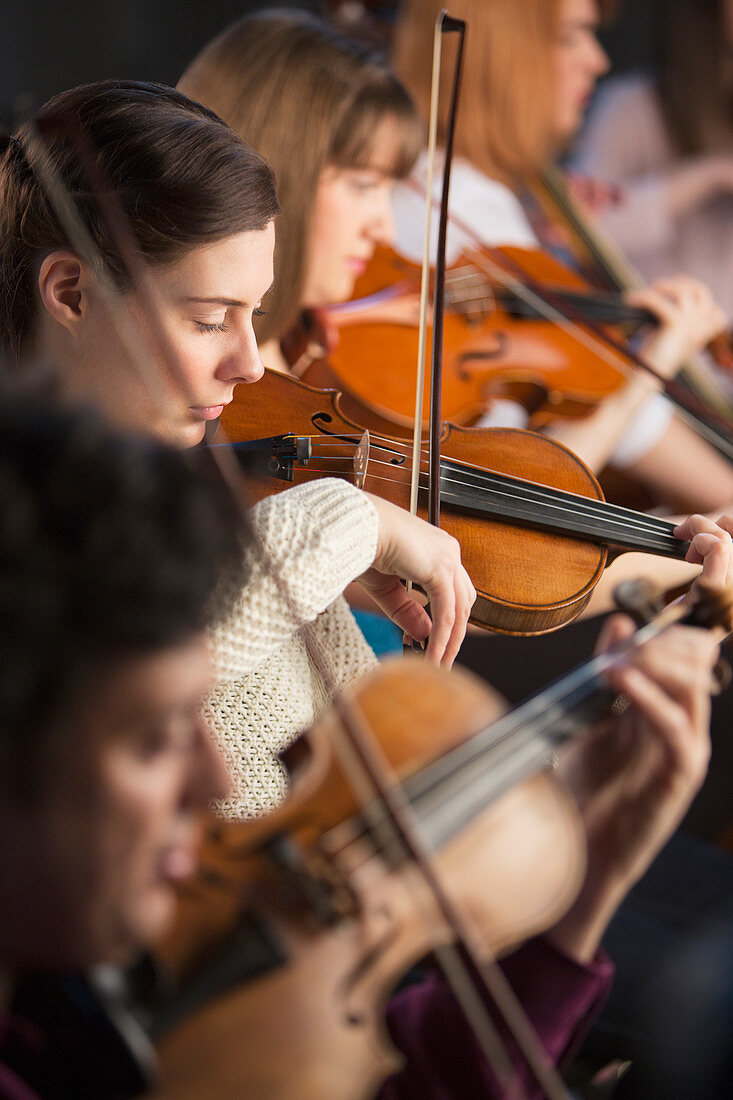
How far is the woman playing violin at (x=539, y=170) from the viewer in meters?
1.34

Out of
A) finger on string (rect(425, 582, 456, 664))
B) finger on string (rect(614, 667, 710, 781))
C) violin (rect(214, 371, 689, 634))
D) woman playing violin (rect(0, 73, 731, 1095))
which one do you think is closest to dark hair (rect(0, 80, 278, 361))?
woman playing violin (rect(0, 73, 731, 1095))

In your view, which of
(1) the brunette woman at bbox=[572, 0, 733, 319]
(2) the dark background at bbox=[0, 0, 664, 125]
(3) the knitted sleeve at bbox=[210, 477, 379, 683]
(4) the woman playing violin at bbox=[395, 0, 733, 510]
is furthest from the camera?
(1) the brunette woman at bbox=[572, 0, 733, 319]

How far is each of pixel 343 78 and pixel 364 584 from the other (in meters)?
0.59

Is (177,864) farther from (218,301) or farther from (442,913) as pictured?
(218,301)

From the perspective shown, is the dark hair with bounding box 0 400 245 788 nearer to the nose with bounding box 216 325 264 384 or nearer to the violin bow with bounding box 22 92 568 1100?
the violin bow with bounding box 22 92 568 1100

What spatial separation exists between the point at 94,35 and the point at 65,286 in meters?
1.22

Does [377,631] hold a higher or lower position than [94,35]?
lower

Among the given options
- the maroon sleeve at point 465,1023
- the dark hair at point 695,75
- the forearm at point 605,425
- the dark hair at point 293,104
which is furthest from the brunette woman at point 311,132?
the dark hair at point 695,75

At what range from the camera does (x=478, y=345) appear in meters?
1.20

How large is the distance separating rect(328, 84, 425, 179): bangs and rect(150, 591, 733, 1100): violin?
0.71 metres

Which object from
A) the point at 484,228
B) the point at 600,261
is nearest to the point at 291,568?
the point at 484,228

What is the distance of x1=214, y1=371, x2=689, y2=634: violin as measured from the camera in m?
0.62

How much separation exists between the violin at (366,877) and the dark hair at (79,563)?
7 centimetres

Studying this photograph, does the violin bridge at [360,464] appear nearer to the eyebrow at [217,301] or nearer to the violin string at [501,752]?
the eyebrow at [217,301]
